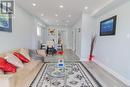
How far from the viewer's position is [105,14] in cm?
534

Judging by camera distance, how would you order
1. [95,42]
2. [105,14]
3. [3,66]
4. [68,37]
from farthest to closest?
[68,37]
[95,42]
[105,14]
[3,66]

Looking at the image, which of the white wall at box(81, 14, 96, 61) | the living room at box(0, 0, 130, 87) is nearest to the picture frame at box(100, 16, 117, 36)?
the living room at box(0, 0, 130, 87)

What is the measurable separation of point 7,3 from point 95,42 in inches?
180

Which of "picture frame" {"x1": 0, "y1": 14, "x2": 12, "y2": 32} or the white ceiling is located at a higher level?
the white ceiling

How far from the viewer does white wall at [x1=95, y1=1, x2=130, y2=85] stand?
3535mm

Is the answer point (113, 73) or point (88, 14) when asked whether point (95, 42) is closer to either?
point (88, 14)

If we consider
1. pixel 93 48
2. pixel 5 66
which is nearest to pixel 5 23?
pixel 5 66

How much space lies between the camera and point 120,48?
3918 mm

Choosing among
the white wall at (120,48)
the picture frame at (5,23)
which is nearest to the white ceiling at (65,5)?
the white wall at (120,48)

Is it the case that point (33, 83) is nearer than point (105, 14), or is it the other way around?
point (33, 83)

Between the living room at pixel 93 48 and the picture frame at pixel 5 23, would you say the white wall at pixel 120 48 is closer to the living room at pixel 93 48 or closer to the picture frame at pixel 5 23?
the living room at pixel 93 48

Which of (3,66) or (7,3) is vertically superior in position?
(7,3)

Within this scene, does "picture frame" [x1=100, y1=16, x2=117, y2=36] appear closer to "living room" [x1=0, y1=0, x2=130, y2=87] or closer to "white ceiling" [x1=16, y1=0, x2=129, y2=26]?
"living room" [x1=0, y1=0, x2=130, y2=87]

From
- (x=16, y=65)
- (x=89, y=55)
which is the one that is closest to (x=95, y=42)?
(x=89, y=55)
